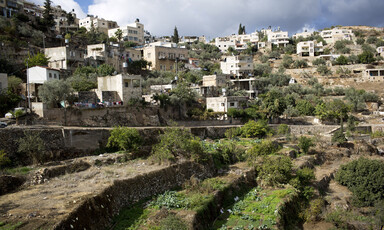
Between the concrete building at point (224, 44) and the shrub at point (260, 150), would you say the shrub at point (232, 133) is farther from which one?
the concrete building at point (224, 44)

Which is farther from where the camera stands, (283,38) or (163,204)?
(283,38)

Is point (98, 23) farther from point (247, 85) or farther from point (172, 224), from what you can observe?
point (172, 224)

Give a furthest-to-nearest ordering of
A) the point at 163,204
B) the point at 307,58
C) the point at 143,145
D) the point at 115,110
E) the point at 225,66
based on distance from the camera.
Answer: the point at 307,58, the point at 225,66, the point at 115,110, the point at 143,145, the point at 163,204

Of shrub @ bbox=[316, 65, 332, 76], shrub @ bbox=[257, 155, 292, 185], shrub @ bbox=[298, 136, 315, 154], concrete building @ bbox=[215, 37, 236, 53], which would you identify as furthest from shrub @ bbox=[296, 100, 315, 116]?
concrete building @ bbox=[215, 37, 236, 53]

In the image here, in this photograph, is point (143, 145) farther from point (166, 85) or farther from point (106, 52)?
point (106, 52)

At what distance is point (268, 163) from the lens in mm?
24156

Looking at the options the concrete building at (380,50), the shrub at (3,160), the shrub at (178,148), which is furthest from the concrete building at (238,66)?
the shrub at (3,160)

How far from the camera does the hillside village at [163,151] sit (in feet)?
53.9

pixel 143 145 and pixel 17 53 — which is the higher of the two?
pixel 17 53

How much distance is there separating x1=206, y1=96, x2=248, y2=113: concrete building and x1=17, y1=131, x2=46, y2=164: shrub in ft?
84.2

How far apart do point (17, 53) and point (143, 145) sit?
95.7 ft

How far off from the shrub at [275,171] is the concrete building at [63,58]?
30.3 m

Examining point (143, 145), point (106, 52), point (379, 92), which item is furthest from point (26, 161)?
point (379, 92)

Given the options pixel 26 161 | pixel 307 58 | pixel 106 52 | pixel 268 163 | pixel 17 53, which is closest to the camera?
pixel 26 161
